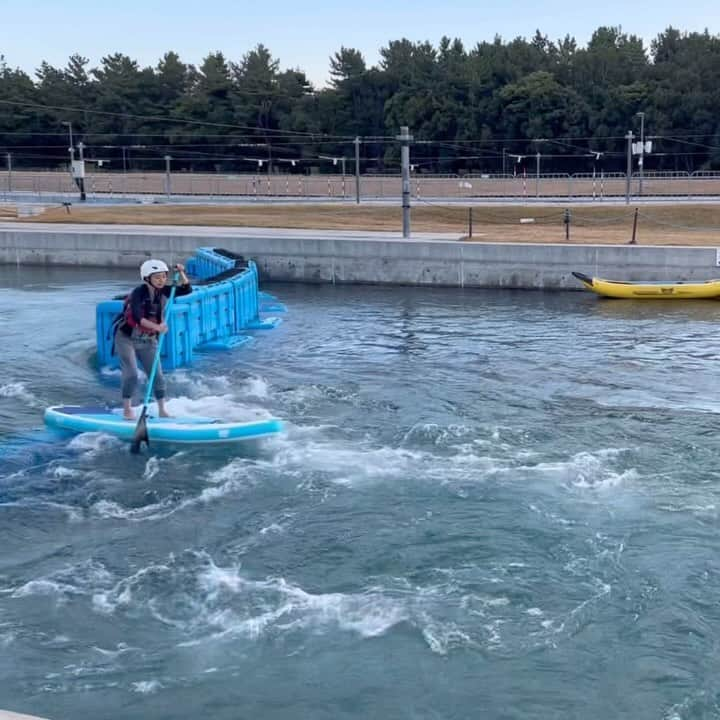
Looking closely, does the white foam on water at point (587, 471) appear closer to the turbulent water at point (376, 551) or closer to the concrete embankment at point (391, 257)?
the turbulent water at point (376, 551)

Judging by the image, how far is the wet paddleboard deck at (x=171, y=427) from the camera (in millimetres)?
13414

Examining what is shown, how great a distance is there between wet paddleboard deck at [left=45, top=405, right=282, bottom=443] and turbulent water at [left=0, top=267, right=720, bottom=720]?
221 mm

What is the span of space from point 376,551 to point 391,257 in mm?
20821

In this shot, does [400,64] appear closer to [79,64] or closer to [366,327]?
[79,64]

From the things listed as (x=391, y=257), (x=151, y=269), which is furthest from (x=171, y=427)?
(x=391, y=257)

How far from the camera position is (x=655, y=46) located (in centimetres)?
8681

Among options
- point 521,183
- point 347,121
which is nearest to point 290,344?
point 521,183

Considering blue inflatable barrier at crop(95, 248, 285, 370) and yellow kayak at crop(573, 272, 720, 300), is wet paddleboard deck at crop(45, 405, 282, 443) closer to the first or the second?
blue inflatable barrier at crop(95, 248, 285, 370)

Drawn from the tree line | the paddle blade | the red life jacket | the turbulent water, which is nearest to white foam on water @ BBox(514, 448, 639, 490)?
the turbulent water

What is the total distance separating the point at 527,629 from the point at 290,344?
13523mm

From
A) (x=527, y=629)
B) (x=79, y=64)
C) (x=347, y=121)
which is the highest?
(x=79, y=64)

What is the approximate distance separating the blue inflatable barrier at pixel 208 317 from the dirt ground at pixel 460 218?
36.1 ft

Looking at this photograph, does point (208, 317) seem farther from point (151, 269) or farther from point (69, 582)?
point (69, 582)

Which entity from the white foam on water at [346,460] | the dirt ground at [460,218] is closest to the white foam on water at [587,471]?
the white foam on water at [346,460]
